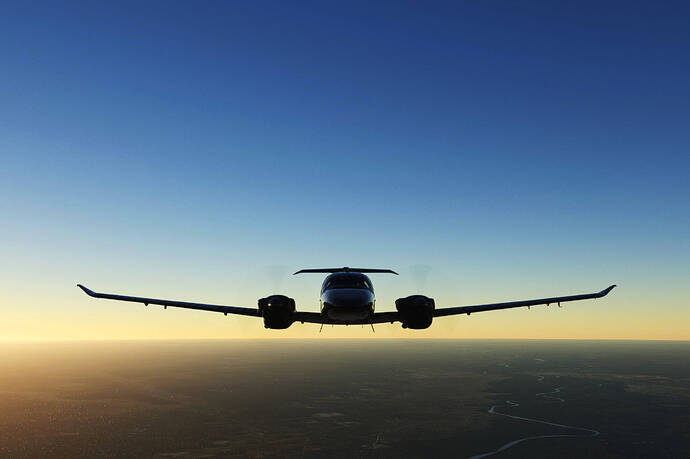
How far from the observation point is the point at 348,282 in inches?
1017

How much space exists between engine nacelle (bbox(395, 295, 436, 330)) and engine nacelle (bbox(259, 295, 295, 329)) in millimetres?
5575

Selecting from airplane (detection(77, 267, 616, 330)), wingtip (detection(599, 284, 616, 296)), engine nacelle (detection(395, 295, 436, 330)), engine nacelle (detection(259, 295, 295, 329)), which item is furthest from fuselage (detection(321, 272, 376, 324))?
wingtip (detection(599, 284, 616, 296))

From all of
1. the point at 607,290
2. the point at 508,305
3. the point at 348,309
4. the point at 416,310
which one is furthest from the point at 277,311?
the point at 607,290

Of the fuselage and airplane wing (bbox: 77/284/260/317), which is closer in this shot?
the fuselage

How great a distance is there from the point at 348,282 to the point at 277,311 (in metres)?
4.06

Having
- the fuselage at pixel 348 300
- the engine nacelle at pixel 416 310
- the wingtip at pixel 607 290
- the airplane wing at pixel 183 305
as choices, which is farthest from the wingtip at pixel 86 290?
the wingtip at pixel 607 290

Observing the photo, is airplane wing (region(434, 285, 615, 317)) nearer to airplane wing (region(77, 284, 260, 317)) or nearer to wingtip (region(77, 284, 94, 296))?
airplane wing (region(77, 284, 260, 317))

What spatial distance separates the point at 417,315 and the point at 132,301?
677 inches

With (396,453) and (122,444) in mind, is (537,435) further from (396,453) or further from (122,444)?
(122,444)

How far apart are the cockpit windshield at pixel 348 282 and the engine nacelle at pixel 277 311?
2568mm

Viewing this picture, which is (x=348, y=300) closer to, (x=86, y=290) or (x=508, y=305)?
(x=508, y=305)

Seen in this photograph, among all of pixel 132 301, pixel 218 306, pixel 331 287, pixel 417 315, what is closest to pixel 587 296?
pixel 417 315

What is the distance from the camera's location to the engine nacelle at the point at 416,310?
81.0ft

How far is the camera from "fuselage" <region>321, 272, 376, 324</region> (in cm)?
2409
